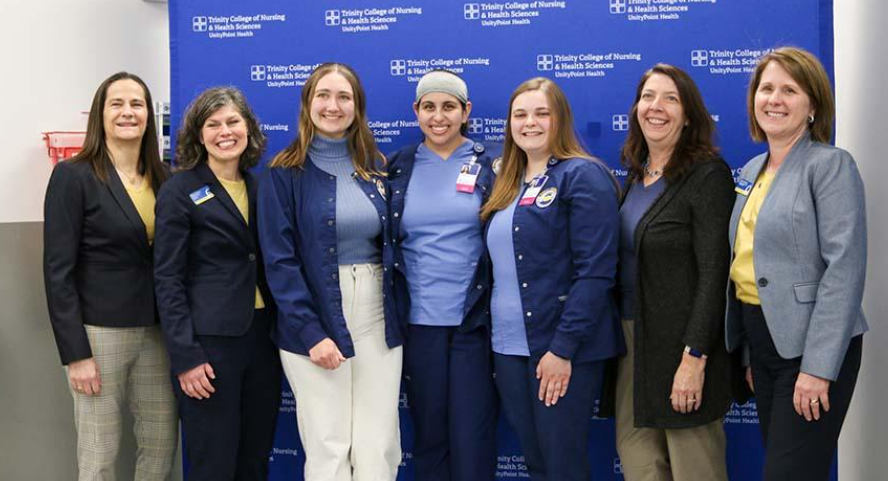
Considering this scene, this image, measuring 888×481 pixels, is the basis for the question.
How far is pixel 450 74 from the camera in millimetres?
2695

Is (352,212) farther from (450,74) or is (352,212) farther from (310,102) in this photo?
(450,74)

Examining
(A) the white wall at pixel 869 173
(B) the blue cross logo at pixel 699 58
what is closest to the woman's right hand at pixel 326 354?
(B) the blue cross logo at pixel 699 58

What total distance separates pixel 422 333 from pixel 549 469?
0.64 metres

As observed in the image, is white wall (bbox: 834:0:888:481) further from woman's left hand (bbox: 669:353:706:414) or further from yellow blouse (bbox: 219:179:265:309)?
yellow blouse (bbox: 219:179:265:309)

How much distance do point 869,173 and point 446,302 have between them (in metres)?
1.72

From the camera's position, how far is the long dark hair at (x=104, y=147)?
262 centimetres

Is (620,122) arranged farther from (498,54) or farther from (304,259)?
(304,259)

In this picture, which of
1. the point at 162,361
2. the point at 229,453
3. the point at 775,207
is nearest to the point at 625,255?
the point at 775,207

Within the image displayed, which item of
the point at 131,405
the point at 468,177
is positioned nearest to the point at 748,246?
the point at 468,177

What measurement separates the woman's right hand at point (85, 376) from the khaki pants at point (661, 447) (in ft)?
6.01

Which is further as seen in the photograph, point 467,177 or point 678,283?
point 467,177

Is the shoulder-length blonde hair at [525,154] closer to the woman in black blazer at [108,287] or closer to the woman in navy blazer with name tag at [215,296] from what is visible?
the woman in navy blazer with name tag at [215,296]

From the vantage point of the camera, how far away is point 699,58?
9.74 ft

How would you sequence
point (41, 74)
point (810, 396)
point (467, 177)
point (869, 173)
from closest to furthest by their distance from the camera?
point (810, 396) < point (467, 177) < point (869, 173) < point (41, 74)
